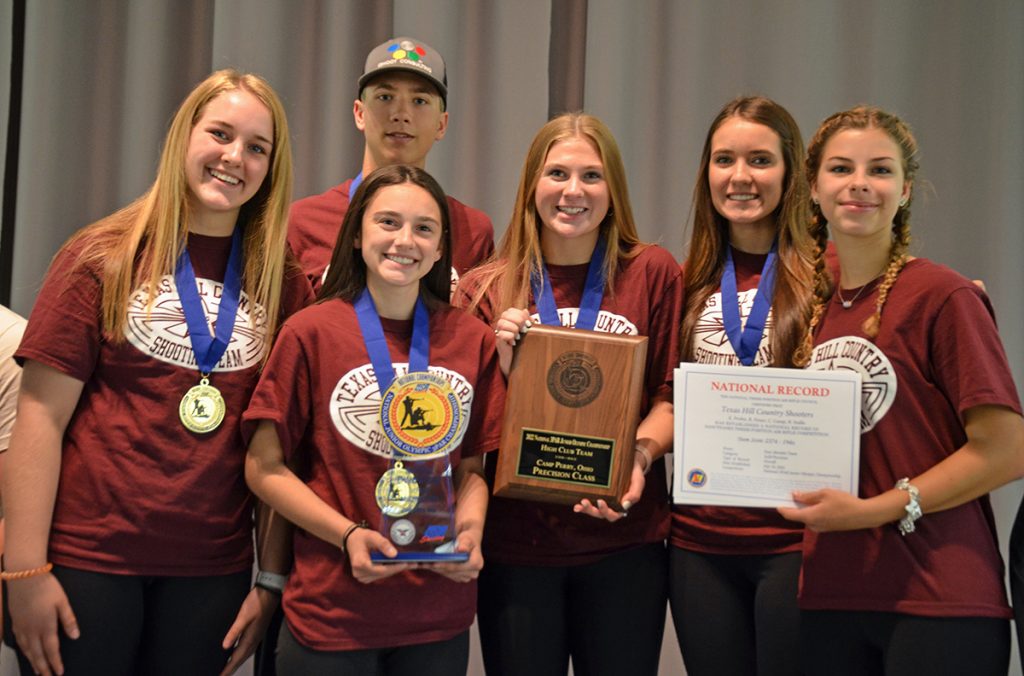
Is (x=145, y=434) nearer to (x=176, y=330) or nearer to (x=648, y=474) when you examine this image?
(x=176, y=330)

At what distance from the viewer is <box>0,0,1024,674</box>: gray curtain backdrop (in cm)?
416

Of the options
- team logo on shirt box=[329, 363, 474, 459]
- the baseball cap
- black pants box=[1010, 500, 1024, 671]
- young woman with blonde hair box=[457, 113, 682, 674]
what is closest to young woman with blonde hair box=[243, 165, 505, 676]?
team logo on shirt box=[329, 363, 474, 459]

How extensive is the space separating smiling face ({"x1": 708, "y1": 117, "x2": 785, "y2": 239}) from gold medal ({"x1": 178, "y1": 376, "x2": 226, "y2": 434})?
1490mm

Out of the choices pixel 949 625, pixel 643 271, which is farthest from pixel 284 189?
pixel 949 625

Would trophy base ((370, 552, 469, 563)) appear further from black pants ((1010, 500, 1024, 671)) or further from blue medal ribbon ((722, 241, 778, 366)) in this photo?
black pants ((1010, 500, 1024, 671))

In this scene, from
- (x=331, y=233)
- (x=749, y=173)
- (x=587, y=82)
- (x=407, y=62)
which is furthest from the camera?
(x=587, y=82)

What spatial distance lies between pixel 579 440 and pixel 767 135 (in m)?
1.07

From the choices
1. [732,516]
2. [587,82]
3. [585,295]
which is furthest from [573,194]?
[587,82]

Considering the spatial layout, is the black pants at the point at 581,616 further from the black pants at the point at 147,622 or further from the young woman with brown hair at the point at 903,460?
the black pants at the point at 147,622

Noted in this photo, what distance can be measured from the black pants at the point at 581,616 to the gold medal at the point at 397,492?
48cm

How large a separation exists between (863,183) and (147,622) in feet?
6.65

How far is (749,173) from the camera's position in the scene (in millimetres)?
2615

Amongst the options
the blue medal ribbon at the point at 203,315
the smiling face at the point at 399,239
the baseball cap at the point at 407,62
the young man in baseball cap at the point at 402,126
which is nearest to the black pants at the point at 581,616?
the smiling face at the point at 399,239

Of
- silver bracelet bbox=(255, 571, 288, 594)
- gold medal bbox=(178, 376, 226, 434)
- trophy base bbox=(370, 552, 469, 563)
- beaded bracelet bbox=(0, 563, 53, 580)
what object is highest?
gold medal bbox=(178, 376, 226, 434)
